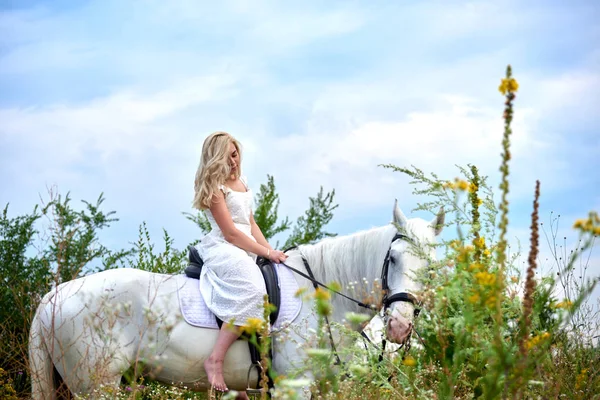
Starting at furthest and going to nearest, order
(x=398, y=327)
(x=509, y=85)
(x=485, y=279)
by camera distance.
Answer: (x=398, y=327)
(x=485, y=279)
(x=509, y=85)

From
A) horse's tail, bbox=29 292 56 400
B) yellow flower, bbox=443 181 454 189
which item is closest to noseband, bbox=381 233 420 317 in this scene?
yellow flower, bbox=443 181 454 189

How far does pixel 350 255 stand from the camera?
5.72 meters

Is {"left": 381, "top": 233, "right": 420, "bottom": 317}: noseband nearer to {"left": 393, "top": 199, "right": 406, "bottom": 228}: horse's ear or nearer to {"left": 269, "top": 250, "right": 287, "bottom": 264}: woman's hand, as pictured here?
{"left": 393, "top": 199, "right": 406, "bottom": 228}: horse's ear

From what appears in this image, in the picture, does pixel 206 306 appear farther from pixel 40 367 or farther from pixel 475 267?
pixel 475 267

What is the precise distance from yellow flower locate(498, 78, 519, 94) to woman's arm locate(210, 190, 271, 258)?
11.5 ft

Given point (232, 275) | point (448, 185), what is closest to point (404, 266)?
point (448, 185)

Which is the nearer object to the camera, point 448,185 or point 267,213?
point 448,185

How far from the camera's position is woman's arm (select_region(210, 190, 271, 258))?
18.9 feet

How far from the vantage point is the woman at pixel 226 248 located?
554cm

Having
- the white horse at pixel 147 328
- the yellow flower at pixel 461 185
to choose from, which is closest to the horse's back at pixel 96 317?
the white horse at pixel 147 328

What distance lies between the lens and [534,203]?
259cm

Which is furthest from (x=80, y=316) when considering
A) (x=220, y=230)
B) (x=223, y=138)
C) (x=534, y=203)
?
(x=534, y=203)

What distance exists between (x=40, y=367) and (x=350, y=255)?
2.71 m

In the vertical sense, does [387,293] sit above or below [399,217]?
below
